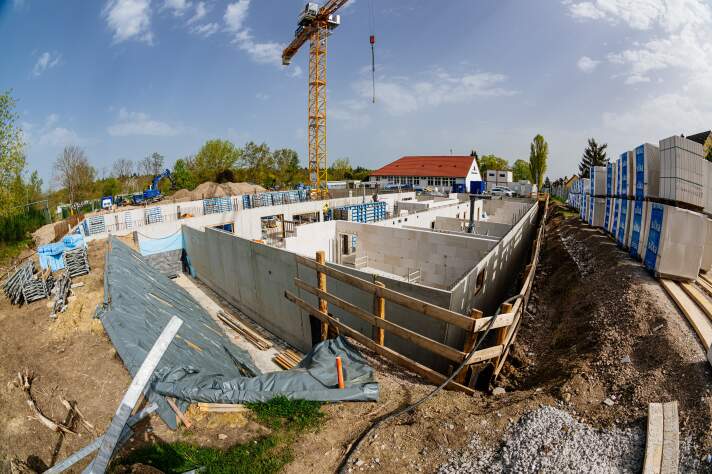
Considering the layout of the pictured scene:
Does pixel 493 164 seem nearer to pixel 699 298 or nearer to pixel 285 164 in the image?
pixel 285 164

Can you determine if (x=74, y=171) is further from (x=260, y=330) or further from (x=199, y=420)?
(x=199, y=420)

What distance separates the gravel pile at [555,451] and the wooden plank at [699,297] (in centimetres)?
414

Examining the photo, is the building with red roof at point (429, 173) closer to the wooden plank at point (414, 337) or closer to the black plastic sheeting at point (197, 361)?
the black plastic sheeting at point (197, 361)

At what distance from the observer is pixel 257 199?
105ft

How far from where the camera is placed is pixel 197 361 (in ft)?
25.9

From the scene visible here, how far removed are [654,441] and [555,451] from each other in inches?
43.8

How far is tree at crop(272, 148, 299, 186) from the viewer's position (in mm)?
60500

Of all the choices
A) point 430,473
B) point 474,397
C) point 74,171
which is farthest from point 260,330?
point 74,171

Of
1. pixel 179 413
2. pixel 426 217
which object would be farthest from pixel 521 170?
pixel 179 413

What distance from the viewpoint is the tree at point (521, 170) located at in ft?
278

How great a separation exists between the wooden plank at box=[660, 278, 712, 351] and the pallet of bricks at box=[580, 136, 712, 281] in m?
0.71

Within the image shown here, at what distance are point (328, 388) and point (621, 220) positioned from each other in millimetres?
12706

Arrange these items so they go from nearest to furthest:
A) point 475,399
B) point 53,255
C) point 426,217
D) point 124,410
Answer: point 124,410 < point 475,399 < point 53,255 < point 426,217

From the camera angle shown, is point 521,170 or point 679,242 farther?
point 521,170
